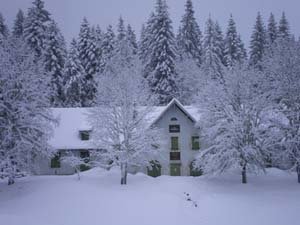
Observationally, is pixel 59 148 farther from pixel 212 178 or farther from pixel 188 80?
pixel 188 80

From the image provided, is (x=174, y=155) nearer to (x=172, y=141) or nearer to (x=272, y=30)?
(x=172, y=141)

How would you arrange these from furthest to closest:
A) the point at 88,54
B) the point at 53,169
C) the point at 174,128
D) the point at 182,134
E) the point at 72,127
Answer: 1. the point at 88,54
2. the point at 72,127
3. the point at 174,128
4. the point at 182,134
5. the point at 53,169

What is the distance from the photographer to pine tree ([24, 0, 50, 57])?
45125 mm

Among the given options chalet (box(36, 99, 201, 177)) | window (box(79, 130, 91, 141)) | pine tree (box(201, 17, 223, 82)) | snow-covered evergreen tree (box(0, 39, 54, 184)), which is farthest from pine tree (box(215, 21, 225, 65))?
snow-covered evergreen tree (box(0, 39, 54, 184))

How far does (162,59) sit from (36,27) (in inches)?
690

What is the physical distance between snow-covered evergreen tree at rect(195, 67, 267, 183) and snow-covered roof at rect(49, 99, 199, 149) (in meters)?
3.28

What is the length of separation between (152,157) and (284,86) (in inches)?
555

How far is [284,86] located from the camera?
96.3 ft

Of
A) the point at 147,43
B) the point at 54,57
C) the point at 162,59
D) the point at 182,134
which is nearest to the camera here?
the point at 182,134

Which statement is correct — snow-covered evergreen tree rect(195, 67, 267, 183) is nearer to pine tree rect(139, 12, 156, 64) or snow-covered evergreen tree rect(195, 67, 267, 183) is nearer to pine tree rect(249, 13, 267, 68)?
pine tree rect(139, 12, 156, 64)

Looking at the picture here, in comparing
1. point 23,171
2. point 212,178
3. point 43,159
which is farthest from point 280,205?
point 43,159

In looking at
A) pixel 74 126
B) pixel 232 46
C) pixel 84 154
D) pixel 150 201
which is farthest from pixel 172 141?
pixel 232 46

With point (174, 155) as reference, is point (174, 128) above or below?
above

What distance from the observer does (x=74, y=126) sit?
3575 centimetres
